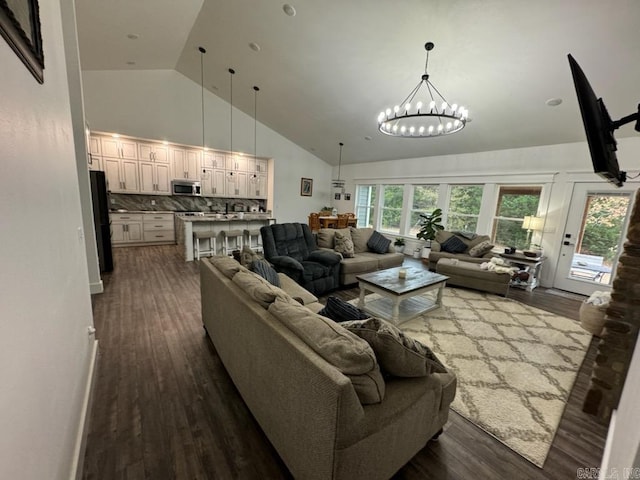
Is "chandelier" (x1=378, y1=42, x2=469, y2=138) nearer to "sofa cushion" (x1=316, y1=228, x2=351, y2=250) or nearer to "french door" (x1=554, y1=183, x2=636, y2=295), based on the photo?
"sofa cushion" (x1=316, y1=228, x2=351, y2=250)

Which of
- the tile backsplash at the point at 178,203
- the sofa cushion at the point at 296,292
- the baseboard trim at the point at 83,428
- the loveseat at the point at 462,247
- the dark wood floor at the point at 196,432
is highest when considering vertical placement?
the tile backsplash at the point at 178,203

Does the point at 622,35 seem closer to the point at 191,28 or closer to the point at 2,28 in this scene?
the point at 2,28

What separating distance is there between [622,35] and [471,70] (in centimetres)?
142

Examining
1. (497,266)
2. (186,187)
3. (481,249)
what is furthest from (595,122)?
(186,187)

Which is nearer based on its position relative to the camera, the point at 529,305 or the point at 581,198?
the point at 529,305

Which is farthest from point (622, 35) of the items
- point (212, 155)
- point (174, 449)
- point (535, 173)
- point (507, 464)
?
point (212, 155)

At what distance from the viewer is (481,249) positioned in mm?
4980

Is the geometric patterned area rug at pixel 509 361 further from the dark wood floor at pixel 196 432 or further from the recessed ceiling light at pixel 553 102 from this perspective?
the recessed ceiling light at pixel 553 102

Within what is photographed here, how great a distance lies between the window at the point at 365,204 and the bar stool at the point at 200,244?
4990mm

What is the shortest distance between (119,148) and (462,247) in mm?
8045

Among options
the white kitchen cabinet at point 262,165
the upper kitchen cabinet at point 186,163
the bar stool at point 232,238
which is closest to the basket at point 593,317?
the bar stool at point 232,238

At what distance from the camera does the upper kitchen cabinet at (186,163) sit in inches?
272

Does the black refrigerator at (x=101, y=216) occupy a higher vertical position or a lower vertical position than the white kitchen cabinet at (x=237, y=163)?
lower

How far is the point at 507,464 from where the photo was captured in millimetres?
1536
